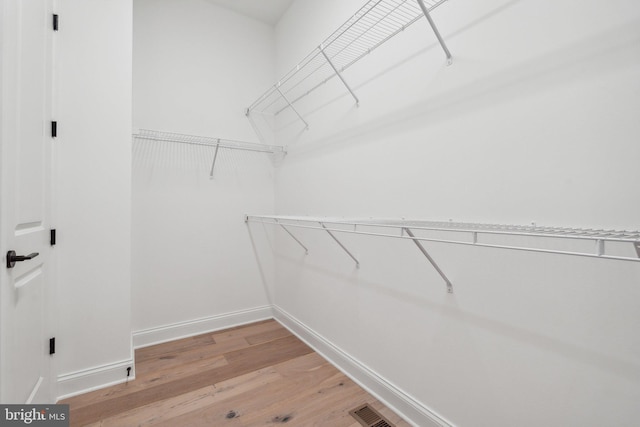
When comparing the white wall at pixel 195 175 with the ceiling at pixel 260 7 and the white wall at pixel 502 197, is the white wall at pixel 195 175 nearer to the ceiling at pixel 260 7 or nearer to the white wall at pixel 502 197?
the ceiling at pixel 260 7

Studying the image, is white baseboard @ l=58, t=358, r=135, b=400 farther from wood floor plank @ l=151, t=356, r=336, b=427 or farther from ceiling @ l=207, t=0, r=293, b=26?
ceiling @ l=207, t=0, r=293, b=26

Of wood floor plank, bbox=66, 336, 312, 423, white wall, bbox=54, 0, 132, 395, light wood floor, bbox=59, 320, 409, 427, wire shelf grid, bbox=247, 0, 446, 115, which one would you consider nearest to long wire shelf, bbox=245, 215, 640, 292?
wire shelf grid, bbox=247, 0, 446, 115

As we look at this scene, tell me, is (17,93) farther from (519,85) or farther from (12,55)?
(519,85)

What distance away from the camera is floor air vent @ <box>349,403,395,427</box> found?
1435mm

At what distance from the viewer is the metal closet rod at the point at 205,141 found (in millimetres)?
2229

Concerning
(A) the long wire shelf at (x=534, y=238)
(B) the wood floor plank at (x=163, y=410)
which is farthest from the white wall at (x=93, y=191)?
(A) the long wire shelf at (x=534, y=238)

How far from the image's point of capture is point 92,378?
171 centimetres

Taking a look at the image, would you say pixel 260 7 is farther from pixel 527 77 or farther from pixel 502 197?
pixel 502 197

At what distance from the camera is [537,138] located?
1.00 m

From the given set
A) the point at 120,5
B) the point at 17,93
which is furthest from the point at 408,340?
the point at 120,5

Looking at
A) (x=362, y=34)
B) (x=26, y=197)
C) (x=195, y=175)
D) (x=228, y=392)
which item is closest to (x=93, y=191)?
(x=26, y=197)

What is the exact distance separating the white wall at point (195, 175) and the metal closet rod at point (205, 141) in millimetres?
60

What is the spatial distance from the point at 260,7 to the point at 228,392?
307cm

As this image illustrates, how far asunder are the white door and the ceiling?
1.46 meters
